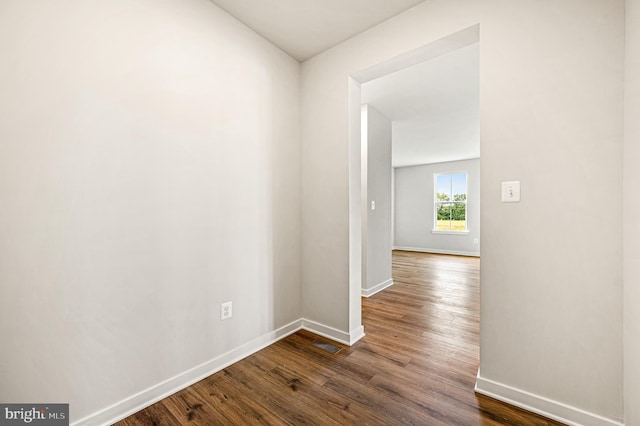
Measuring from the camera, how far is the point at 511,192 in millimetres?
1526

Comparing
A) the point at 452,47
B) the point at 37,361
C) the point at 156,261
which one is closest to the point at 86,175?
the point at 156,261

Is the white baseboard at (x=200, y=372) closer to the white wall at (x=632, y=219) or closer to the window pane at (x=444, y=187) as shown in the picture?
the white wall at (x=632, y=219)

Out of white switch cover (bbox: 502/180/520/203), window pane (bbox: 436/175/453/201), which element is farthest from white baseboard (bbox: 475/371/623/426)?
window pane (bbox: 436/175/453/201)

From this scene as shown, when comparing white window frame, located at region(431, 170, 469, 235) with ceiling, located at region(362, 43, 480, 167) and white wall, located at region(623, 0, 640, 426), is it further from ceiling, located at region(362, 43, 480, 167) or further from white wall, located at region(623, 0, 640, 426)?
white wall, located at region(623, 0, 640, 426)

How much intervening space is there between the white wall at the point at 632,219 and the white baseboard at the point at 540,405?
5.3 inches

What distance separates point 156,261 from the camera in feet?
5.17

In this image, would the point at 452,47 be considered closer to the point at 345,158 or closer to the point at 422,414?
the point at 345,158

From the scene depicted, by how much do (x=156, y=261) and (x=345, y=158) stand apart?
5.13 ft

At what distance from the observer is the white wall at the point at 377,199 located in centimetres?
358

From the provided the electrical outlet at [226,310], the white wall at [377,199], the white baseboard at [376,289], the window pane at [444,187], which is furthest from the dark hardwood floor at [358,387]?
the window pane at [444,187]

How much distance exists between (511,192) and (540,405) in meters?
1.17

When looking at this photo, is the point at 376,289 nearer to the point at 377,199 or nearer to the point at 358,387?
the point at 377,199

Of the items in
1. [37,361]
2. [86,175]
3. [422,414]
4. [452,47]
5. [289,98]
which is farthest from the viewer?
[289,98]

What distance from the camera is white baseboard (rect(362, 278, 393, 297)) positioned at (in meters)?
3.59
